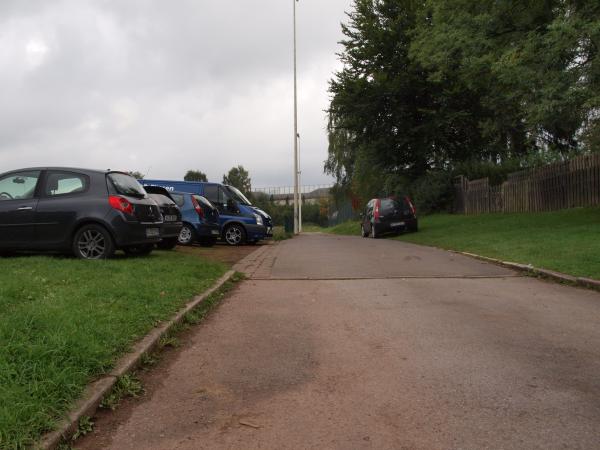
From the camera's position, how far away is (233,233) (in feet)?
60.7

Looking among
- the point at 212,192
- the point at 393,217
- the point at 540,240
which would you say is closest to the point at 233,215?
the point at 212,192

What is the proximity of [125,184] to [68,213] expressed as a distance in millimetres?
1111

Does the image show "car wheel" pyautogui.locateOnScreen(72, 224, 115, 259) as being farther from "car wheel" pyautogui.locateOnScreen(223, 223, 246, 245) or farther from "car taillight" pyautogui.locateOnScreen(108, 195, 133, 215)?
"car wheel" pyautogui.locateOnScreen(223, 223, 246, 245)

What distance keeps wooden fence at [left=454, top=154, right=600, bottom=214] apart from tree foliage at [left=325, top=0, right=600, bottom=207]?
112 centimetres

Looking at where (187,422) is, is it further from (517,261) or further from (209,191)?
(209,191)

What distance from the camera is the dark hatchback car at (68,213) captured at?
944 centimetres

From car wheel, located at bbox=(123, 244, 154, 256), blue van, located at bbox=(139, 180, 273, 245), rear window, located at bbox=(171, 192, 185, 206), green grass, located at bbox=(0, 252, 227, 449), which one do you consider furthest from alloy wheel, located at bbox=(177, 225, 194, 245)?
green grass, located at bbox=(0, 252, 227, 449)

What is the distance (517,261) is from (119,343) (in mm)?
8384

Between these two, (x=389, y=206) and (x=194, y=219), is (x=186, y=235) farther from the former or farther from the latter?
(x=389, y=206)

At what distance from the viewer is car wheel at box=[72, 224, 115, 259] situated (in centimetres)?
945

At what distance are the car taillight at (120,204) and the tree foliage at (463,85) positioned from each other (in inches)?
418

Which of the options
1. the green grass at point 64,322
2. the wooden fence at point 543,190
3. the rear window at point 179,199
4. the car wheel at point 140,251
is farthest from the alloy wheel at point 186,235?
the wooden fence at point 543,190

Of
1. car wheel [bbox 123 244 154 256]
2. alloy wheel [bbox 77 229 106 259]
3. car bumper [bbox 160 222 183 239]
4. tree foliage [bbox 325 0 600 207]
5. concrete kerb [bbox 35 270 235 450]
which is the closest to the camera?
concrete kerb [bbox 35 270 235 450]

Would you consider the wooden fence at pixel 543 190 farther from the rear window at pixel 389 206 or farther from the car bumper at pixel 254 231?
the car bumper at pixel 254 231
